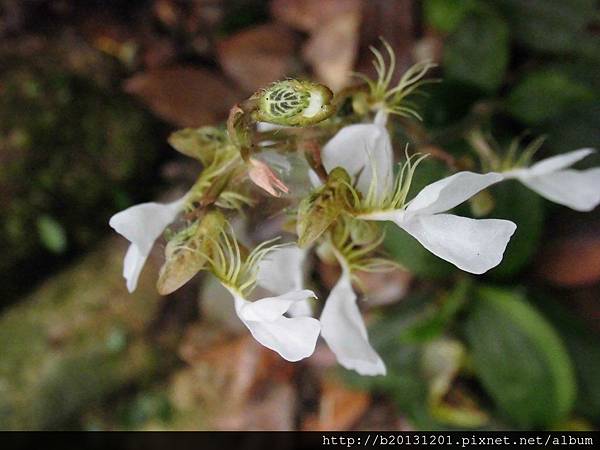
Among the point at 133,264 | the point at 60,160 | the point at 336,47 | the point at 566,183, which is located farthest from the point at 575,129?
the point at 60,160

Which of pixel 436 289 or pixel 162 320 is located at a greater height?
pixel 436 289

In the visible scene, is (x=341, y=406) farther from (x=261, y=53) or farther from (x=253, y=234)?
(x=261, y=53)

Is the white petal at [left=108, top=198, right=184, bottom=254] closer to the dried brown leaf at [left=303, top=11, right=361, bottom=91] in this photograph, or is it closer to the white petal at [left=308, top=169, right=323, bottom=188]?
the white petal at [left=308, top=169, right=323, bottom=188]

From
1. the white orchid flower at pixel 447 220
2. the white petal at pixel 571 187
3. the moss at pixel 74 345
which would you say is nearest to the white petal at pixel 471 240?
the white orchid flower at pixel 447 220

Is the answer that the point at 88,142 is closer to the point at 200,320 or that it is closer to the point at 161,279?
the point at 200,320
